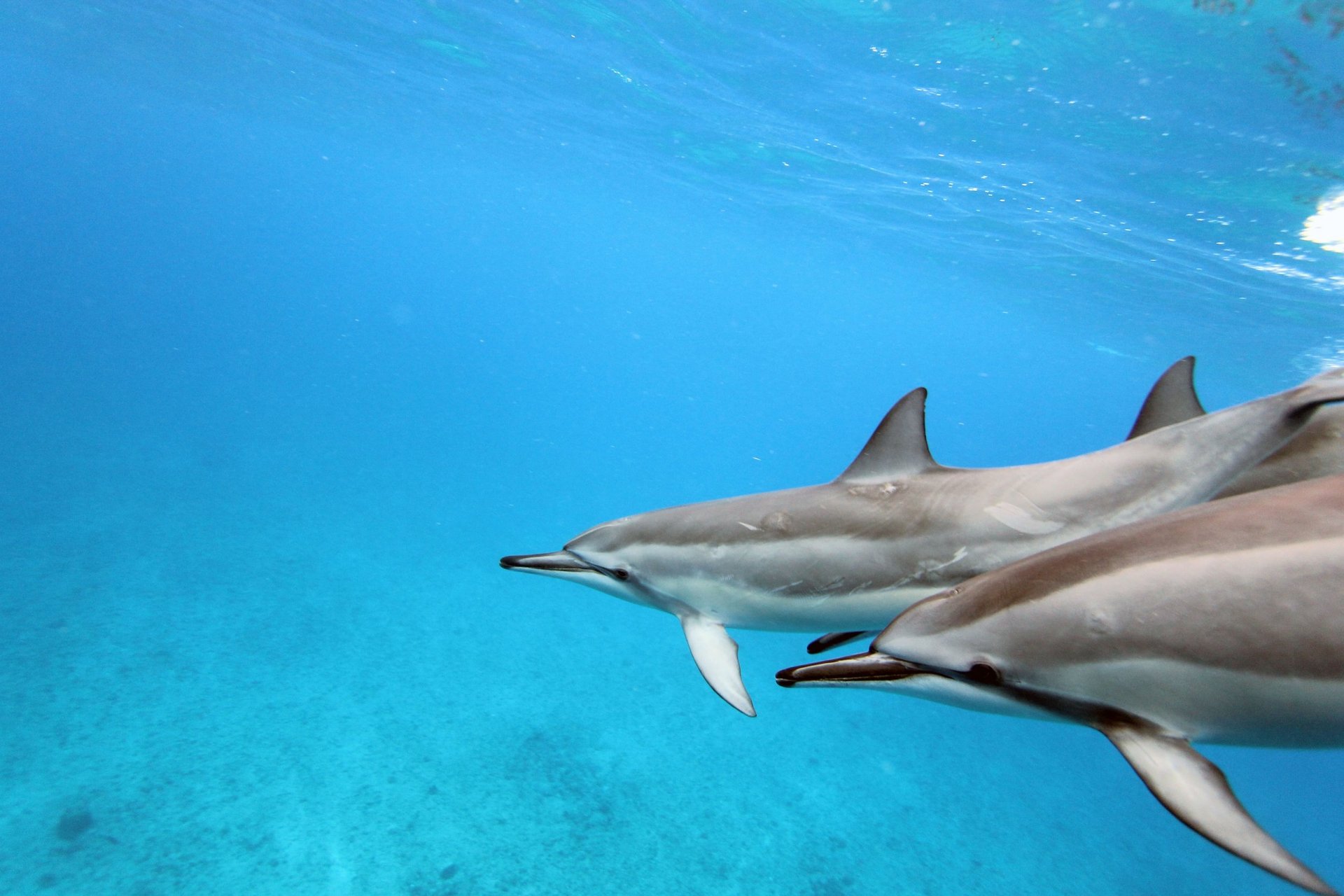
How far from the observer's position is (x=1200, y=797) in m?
1.73

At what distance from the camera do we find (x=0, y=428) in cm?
1611

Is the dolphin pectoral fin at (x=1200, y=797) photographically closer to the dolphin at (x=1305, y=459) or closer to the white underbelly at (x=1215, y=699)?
the white underbelly at (x=1215, y=699)

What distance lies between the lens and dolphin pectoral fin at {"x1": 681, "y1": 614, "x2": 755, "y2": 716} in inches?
129

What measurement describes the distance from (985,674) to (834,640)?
4.05 ft

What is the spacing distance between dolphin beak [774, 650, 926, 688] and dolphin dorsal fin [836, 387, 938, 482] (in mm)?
1178

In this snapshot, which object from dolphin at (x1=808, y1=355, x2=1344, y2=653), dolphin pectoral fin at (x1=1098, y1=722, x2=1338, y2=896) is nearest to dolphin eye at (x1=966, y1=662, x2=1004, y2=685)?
dolphin pectoral fin at (x1=1098, y1=722, x2=1338, y2=896)

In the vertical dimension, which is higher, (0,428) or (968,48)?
(968,48)

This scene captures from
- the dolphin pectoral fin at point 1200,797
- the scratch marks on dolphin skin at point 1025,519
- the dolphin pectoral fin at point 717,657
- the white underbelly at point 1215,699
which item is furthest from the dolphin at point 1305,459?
the dolphin pectoral fin at point 717,657

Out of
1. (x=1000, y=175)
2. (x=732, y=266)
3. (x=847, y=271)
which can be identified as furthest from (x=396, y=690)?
(x=732, y=266)

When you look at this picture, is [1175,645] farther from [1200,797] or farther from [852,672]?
[852,672]

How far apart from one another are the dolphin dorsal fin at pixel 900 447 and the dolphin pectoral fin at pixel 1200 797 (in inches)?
54.1

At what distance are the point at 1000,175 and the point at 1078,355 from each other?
3750cm

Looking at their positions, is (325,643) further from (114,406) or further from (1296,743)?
(114,406)

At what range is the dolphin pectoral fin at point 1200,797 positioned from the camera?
154 centimetres
